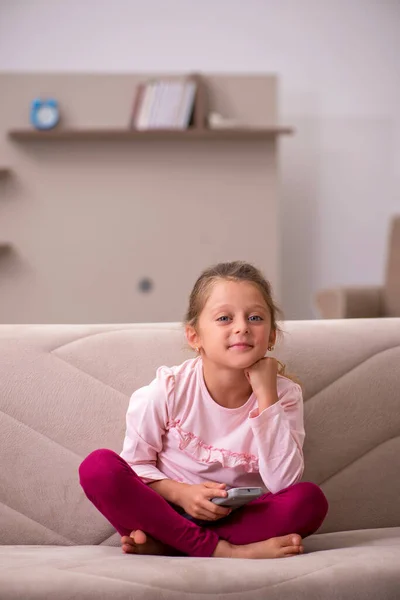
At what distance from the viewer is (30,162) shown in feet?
14.7

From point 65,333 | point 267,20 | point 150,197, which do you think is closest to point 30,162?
point 150,197

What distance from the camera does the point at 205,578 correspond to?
114 cm

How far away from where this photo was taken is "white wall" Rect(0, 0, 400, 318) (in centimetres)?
487

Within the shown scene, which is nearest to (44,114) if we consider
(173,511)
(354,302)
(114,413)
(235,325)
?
(354,302)

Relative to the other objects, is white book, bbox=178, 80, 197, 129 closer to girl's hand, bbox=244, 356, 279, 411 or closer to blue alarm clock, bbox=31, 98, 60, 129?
blue alarm clock, bbox=31, 98, 60, 129

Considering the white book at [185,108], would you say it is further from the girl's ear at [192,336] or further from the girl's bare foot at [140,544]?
the girl's bare foot at [140,544]

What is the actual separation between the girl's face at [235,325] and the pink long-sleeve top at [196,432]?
83 millimetres

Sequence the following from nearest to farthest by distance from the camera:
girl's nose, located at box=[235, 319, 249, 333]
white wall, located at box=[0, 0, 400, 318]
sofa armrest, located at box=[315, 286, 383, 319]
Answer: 1. girl's nose, located at box=[235, 319, 249, 333]
2. sofa armrest, located at box=[315, 286, 383, 319]
3. white wall, located at box=[0, 0, 400, 318]

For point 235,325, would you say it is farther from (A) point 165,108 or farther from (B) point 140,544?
(A) point 165,108

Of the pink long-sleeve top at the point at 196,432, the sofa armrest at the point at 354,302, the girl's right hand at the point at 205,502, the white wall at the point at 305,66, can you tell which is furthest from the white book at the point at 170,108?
the girl's right hand at the point at 205,502

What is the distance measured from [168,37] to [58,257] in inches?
58.9

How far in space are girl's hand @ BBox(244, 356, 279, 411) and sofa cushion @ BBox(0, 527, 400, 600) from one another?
0.93 feet

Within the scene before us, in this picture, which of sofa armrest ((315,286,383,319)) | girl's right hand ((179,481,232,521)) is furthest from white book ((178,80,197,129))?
girl's right hand ((179,481,232,521))

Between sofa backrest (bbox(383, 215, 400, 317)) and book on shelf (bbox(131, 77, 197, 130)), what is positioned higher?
book on shelf (bbox(131, 77, 197, 130))
